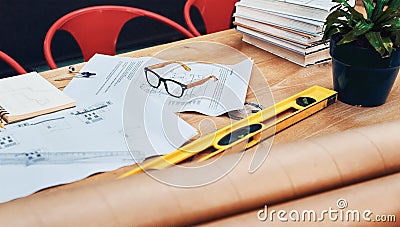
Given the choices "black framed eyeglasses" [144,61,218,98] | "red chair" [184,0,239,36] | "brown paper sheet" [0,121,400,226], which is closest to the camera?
"brown paper sheet" [0,121,400,226]

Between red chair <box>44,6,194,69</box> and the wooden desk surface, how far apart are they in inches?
12.9

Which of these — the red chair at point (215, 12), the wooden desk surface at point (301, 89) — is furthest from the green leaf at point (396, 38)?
the red chair at point (215, 12)

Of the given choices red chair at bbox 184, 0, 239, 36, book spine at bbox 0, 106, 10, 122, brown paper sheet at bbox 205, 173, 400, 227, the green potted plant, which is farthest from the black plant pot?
red chair at bbox 184, 0, 239, 36

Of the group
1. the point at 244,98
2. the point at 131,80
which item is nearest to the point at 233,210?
the point at 244,98

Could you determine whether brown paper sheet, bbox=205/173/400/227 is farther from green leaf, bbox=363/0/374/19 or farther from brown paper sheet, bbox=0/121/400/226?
green leaf, bbox=363/0/374/19

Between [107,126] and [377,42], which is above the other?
[377,42]

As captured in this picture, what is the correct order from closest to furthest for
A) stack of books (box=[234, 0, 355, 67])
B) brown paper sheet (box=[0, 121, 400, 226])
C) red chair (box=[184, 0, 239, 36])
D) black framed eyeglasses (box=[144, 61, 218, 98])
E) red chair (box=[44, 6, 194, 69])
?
brown paper sheet (box=[0, 121, 400, 226]) → black framed eyeglasses (box=[144, 61, 218, 98]) → stack of books (box=[234, 0, 355, 67]) → red chair (box=[44, 6, 194, 69]) → red chair (box=[184, 0, 239, 36])

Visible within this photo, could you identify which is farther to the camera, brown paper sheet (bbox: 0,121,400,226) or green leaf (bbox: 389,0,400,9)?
green leaf (bbox: 389,0,400,9)

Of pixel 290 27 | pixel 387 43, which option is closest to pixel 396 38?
pixel 387 43

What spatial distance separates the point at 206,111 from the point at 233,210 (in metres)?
0.49

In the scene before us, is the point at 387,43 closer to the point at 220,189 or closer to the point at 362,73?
the point at 362,73

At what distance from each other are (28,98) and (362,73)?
70 cm

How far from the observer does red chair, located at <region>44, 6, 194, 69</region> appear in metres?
1.63

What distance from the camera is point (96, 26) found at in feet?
5.49
